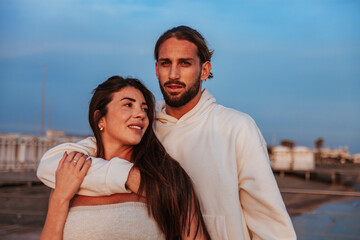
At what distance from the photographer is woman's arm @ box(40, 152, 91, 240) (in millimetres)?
2182

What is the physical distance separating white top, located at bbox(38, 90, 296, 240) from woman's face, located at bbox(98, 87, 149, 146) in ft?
0.78

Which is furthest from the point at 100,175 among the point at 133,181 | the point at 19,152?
the point at 19,152

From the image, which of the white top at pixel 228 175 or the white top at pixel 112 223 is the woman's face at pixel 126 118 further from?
the white top at pixel 112 223

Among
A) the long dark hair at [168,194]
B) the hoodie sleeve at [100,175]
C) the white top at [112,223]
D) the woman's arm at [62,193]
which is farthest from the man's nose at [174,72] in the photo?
the white top at [112,223]

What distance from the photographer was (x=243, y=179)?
2424mm

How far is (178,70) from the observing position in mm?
2625

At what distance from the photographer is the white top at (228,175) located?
7.61 ft

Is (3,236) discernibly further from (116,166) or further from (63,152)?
(116,166)

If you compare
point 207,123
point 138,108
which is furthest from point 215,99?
point 138,108

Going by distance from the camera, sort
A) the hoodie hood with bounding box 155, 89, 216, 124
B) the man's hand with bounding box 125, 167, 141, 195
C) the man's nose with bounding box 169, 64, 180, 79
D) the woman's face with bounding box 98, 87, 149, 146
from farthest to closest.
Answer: the hoodie hood with bounding box 155, 89, 216, 124 < the man's nose with bounding box 169, 64, 180, 79 < the woman's face with bounding box 98, 87, 149, 146 < the man's hand with bounding box 125, 167, 141, 195

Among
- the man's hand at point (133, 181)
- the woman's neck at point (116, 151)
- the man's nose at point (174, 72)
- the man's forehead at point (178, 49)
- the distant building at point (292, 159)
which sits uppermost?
the man's forehead at point (178, 49)

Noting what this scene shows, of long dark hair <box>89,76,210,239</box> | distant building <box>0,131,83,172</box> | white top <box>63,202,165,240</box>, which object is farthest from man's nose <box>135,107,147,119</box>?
distant building <box>0,131,83,172</box>

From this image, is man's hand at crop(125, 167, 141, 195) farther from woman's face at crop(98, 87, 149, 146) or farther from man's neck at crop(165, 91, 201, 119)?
man's neck at crop(165, 91, 201, 119)

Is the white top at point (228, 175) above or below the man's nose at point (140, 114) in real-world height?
below
